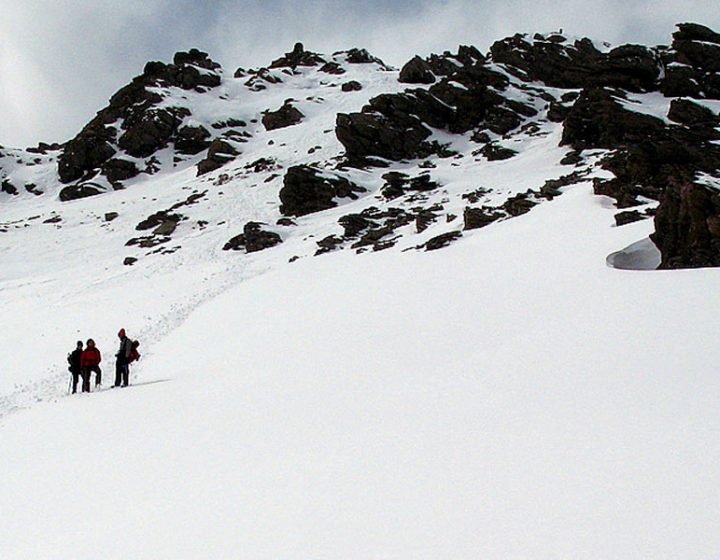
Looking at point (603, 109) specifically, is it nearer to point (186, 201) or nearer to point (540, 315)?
point (186, 201)

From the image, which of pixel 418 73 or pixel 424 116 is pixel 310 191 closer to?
pixel 424 116

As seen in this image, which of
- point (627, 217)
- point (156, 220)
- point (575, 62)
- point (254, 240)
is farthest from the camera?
point (575, 62)

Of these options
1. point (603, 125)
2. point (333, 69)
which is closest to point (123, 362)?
point (603, 125)

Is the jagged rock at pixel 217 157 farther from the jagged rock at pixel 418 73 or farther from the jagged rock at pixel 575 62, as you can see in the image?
the jagged rock at pixel 575 62

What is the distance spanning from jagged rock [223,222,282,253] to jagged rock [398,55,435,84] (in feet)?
177

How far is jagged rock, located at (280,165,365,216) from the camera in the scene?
48.8 metres

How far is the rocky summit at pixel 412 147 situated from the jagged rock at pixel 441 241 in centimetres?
10

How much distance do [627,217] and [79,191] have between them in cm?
7543

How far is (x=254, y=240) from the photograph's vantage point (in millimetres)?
38656

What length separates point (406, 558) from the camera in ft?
12.4

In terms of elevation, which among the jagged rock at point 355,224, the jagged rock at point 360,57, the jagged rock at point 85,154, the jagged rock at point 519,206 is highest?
the jagged rock at point 360,57

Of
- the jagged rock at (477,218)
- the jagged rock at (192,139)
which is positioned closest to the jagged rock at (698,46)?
the jagged rock at (477,218)

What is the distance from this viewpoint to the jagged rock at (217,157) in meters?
71.9

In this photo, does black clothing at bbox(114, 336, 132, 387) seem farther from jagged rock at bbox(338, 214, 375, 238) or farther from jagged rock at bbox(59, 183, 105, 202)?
jagged rock at bbox(59, 183, 105, 202)
